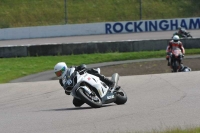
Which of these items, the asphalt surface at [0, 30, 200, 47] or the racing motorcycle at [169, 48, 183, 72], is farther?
the asphalt surface at [0, 30, 200, 47]

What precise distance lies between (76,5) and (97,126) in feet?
86.1

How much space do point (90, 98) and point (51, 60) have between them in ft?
43.3

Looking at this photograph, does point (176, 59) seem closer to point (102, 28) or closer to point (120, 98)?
point (120, 98)

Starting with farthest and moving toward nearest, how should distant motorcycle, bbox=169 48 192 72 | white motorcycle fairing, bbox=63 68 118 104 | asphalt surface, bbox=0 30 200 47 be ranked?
asphalt surface, bbox=0 30 200 47, distant motorcycle, bbox=169 48 192 72, white motorcycle fairing, bbox=63 68 118 104

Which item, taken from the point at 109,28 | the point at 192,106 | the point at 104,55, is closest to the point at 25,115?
the point at 192,106

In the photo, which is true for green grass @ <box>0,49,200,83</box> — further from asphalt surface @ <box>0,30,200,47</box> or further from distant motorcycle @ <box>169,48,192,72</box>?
asphalt surface @ <box>0,30,200,47</box>

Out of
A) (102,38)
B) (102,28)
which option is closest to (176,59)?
(102,38)

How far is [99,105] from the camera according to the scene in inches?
386

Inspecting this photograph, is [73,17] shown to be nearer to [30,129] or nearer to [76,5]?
[76,5]

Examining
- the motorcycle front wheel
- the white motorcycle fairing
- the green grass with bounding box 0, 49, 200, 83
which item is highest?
the white motorcycle fairing

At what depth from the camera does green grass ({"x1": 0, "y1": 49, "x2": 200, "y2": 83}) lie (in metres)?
20.9

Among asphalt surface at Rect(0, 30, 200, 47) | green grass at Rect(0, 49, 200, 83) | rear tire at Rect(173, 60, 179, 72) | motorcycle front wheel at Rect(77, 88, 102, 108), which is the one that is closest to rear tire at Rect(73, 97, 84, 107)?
motorcycle front wheel at Rect(77, 88, 102, 108)

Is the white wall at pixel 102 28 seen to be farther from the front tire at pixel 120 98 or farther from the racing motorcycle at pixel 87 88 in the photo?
the racing motorcycle at pixel 87 88

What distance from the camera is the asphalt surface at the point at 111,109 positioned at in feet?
25.8
